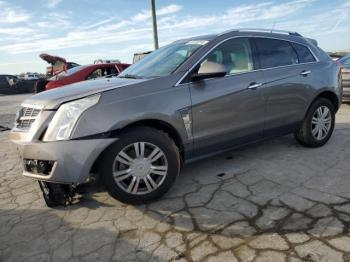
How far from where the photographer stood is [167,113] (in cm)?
344

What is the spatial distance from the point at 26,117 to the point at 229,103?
2183mm

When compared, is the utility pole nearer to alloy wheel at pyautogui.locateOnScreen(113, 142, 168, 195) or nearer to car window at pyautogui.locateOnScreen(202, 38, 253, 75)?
car window at pyautogui.locateOnScreen(202, 38, 253, 75)

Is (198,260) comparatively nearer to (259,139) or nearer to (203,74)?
(203,74)

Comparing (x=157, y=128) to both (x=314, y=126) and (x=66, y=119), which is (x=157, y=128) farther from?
(x=314, y=126)

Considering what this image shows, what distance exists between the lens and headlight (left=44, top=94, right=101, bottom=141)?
308 cm

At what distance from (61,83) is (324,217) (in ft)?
22.0

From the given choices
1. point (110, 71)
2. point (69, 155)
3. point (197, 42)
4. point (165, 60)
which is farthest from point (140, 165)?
point (110, 71)

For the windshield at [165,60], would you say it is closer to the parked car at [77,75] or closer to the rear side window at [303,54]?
the rear side window at [303,54]

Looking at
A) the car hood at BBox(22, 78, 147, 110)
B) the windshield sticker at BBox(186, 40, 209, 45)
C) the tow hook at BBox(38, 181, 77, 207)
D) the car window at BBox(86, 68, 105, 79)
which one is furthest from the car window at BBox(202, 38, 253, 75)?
the car window at BBox(86, 68, 105, 79)

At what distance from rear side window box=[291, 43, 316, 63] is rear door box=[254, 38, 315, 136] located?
0.04 meters

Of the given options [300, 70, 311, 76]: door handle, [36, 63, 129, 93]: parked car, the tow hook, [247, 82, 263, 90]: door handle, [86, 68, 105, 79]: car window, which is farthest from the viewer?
[86, 68, 105, 79]: car window

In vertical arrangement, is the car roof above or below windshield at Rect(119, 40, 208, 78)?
above

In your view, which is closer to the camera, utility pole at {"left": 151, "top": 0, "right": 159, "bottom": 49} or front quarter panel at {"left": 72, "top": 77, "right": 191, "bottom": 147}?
front quarter panel at {"left": 72, "top": 77, "right": 191, "bottom": 147}

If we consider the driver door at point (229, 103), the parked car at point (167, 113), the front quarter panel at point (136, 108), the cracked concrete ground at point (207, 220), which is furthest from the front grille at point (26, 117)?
the driver door at point (229, 103)
